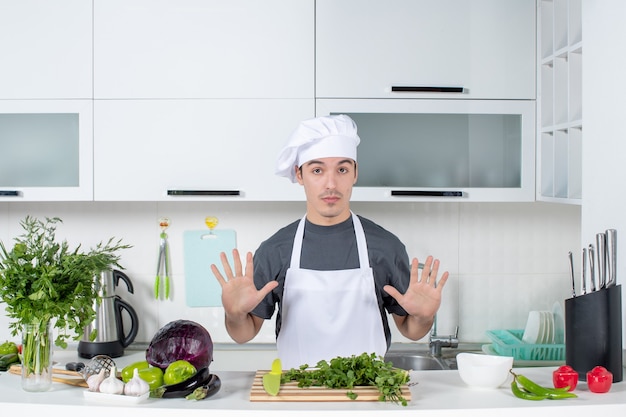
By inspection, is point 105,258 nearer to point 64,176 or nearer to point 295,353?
point 295,353

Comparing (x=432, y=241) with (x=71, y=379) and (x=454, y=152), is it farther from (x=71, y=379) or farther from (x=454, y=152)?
(x=71, y=379)

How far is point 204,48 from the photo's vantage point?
8.79 ft

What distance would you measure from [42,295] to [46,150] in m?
1.21

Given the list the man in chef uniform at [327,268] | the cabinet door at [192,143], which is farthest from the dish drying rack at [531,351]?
the cabinet door at [192,143]

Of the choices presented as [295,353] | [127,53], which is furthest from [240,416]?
[127,53]

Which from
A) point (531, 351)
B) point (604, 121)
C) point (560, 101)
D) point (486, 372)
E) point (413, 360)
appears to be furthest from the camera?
point (413, 360)

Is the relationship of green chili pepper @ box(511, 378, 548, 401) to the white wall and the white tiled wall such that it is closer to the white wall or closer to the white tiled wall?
the white wall

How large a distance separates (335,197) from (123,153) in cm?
94

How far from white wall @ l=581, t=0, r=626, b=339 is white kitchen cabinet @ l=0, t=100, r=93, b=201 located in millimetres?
1701

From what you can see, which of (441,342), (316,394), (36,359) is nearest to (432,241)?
(441,342)

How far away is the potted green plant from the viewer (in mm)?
1673

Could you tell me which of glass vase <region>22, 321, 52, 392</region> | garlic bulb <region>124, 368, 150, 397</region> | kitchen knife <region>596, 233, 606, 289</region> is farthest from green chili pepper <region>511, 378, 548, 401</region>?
glass vase <region>22, 321, 52, 392</region>

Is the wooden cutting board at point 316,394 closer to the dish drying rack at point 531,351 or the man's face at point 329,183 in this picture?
the man's face at point 329,183

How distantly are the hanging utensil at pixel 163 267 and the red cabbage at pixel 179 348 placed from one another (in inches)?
51.3
